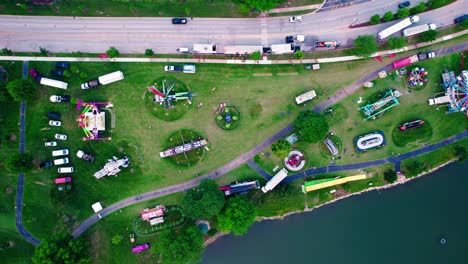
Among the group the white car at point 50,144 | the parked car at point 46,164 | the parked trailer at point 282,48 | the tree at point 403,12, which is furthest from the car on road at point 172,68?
the tree at point 403,12

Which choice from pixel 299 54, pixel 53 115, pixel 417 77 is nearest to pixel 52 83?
pixel 53 115

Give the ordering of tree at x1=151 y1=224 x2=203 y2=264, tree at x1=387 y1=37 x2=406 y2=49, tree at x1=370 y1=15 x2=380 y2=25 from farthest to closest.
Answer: tree at x1=370 y1=15 x2=380 y2=25
tree at x1=387 y1=37 x2=406 y2=49
tree at x1=151 y1=224 x2=203 y2=264

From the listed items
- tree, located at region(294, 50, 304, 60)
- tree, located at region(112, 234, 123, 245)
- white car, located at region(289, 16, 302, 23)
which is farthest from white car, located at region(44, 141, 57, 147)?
white car, located at region(289, 16, 302, 23)

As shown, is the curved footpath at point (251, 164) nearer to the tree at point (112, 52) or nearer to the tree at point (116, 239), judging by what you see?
the tree at point (116, 239)

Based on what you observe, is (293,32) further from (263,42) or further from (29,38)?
(29,38)

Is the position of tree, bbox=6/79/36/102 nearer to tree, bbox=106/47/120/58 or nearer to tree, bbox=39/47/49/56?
tree, bbox=39/47/49/56

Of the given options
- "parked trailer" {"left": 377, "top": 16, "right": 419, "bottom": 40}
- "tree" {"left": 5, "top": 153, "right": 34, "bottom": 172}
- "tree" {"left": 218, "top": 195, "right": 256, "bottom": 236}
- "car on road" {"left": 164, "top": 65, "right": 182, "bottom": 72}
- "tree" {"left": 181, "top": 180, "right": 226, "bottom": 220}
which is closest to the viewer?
"tree" {"left": 181, "top": 180, "right": 226, "bottom": 220}

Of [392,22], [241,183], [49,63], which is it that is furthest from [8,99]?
[392,22]
